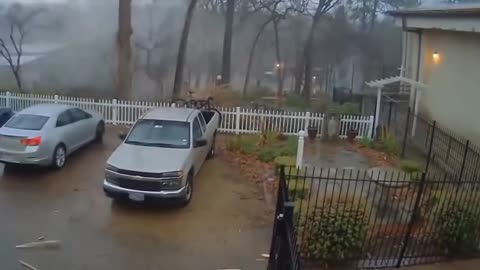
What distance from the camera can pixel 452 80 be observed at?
503 inches

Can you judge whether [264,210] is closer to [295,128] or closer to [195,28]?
[295,128]

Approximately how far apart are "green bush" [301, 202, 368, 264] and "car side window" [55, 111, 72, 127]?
23.2ft

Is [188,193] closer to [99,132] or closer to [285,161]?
[285,161]

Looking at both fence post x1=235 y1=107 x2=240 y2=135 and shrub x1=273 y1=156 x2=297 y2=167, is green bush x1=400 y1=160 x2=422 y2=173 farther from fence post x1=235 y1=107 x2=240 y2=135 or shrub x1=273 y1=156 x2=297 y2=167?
fence post x1=235 y1=107 x2=240 y2=135

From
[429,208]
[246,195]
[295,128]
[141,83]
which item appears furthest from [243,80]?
[429,208]

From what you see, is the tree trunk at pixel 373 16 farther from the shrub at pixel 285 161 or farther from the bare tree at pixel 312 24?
the shrub at pixel 285 161

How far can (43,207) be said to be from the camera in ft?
29.0

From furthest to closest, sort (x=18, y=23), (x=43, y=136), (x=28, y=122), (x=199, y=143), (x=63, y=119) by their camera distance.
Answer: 1. (x=18, y=23)
2. (x=63, y=119)
3. (x=28, y=122)
4. (x=43, y=136)
5. (x=199, y=143)

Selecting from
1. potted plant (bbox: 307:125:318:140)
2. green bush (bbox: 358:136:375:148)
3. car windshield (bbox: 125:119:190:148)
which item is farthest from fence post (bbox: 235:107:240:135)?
car windshield (bbox: 125:119:190:148)

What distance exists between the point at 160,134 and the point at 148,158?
1119 mm

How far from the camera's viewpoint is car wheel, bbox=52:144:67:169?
10.7 metres

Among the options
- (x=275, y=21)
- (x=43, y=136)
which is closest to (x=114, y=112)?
(x=43, y=136)

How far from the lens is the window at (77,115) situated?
11891mm

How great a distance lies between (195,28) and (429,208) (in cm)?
2446
